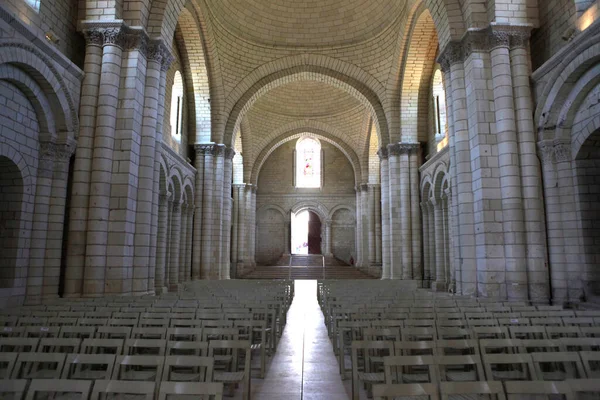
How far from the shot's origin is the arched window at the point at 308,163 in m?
36.1

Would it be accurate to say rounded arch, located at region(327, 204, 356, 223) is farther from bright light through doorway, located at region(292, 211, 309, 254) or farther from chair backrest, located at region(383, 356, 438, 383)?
chair backrest, located at region(383, 356, 438, 383)

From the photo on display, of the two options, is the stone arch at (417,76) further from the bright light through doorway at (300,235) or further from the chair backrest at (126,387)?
the bright light through doorway at (300,235)

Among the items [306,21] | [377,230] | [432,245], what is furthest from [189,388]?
[377,230]

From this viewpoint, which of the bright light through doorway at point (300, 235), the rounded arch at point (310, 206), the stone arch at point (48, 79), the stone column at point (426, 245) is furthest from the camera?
the bright light through doorway at point (300, 235)

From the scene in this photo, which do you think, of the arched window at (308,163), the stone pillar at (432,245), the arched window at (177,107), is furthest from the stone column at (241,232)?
the stone pillar at (432,245)

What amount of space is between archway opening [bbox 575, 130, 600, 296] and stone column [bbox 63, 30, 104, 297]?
12.1m

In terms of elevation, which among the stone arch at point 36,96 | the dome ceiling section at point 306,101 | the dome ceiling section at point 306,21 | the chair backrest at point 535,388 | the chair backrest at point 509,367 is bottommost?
the chair backrest at point 509,367

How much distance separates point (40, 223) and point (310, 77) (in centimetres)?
1688

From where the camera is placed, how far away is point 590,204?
9.88 meters

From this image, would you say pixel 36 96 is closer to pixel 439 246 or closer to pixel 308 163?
pixel 439 246

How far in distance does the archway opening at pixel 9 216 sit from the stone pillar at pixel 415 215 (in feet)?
53.1

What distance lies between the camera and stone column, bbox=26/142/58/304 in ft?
31.0

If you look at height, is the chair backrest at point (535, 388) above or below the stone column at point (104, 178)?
below

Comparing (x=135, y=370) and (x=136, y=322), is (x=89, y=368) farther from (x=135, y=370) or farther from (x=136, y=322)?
(x=136, y=322)
